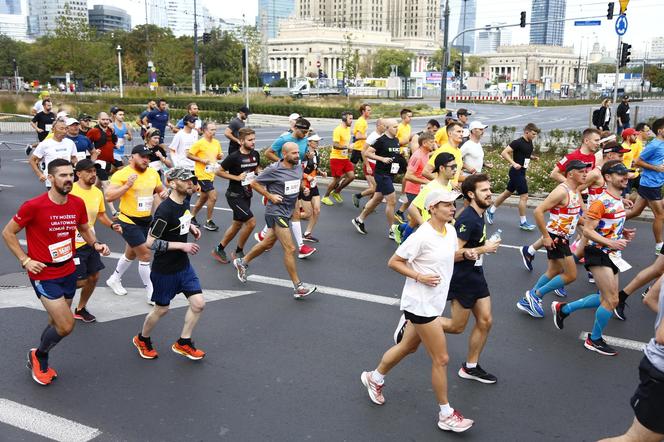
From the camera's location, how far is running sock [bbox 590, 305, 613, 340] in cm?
591

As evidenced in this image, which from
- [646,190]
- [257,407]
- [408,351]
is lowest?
[257,407]

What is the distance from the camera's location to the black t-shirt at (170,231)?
548cm

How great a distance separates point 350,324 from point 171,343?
187cm

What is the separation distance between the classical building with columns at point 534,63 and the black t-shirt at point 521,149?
15759 cm

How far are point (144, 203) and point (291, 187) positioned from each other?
1.75 metres

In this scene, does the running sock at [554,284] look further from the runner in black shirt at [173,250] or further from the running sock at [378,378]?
the runner in black shirt at [173,250]

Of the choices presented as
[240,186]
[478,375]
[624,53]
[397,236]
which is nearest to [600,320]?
[478,375]

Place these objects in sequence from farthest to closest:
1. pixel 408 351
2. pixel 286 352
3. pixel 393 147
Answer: pixel 393 147 → pixel 286 352 → pixel 408 351

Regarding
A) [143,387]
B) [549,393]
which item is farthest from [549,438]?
[143,387]

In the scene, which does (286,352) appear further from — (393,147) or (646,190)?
(646,190)

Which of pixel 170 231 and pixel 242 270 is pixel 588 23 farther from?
pixel 170 231

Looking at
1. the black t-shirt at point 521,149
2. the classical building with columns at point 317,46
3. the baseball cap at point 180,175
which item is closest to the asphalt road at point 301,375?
the baseball cap at point 180,175

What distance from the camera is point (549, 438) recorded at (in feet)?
15.0

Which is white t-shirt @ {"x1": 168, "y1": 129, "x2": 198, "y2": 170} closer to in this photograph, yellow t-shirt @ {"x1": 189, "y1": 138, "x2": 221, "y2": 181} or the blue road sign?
yellow t-shirt @ {"x1": 189, "y1": 138, "x2": 221, "y2": 181}
